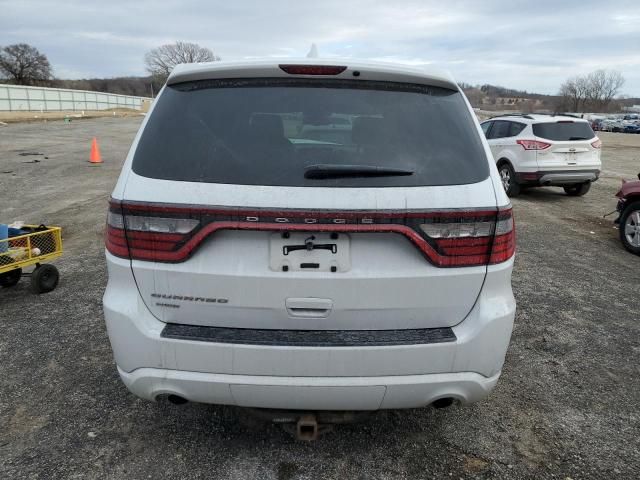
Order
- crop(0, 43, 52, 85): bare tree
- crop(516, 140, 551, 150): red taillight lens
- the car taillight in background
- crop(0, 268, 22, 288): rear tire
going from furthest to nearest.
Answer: crop(0, 43, 52, 85): bare tree
crop(516, 140, 551, 150): red taillight lens
crop(0, 268, 22, 288): rear tire
the car taillight in background

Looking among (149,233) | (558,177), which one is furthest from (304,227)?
(558,177)

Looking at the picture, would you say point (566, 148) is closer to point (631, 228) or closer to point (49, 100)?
point (631, 228)

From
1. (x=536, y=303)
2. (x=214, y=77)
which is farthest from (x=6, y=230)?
(x=536, y=303)

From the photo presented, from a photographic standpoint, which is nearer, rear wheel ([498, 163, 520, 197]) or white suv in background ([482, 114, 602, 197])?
white suv in background ([482, 114, 602, 197])

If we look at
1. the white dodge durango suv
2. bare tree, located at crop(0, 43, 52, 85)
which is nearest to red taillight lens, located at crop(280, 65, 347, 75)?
the white dodge durango suv

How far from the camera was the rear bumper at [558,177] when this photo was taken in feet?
35.6

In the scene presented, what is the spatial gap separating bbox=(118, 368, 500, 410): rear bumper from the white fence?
2235 inches

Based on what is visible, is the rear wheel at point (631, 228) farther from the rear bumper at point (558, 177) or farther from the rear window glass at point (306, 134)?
the rear window glass at point (306, 134)

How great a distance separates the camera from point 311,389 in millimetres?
2123

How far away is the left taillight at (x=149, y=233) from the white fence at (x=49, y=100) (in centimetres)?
5650

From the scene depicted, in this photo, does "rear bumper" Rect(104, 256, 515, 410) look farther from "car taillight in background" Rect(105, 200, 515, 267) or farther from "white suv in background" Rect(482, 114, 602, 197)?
"white suv in background" Rect(482, 114, 602, 197)

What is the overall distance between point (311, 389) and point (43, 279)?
148 inches

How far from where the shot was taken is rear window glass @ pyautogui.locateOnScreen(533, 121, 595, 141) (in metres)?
10.9

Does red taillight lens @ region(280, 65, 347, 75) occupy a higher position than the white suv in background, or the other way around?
red taillight lens @ region(280, 65, 347, 75)
